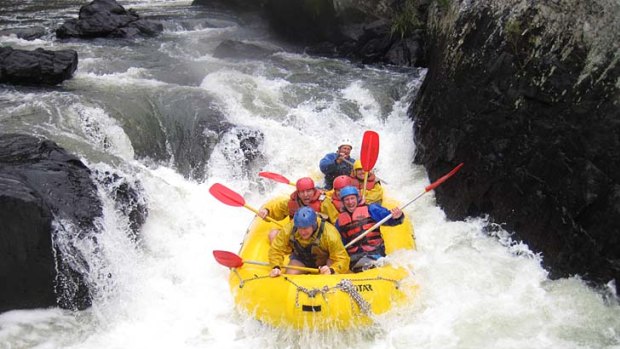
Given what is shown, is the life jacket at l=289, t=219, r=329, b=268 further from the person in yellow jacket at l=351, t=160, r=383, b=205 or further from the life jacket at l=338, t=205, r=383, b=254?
the person in yellow jacket at l=351, t=160, r=383, b=205

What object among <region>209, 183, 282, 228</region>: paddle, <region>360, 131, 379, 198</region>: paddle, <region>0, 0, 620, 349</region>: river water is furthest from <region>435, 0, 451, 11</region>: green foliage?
<region>209, 183, 282, 228</region>: paddle

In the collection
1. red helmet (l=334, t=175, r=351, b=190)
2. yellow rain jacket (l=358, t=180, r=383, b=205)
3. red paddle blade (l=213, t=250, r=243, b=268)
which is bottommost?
red paddle blade (l=213, t=250, r=243, b=268)

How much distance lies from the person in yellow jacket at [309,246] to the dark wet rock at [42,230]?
5.56 ft

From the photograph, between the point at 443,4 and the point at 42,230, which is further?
the point at 443,4

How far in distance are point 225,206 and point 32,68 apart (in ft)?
12.5

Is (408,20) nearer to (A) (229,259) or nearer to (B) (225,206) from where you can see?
(B) (225,206)

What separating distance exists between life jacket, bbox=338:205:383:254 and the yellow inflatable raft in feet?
1.22

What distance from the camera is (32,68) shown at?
25.7 feet

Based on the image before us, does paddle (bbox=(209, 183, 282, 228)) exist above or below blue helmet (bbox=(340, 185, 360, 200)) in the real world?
below

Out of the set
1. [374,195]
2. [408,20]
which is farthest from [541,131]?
[408,20]

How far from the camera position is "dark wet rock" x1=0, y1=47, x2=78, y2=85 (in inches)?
308

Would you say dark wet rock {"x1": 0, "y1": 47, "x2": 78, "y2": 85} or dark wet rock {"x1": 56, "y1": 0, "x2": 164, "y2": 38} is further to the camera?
dark wet rock {"x1": 56, "y1": 0, "x2": 164, "y2": 38}

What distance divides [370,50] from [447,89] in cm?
475

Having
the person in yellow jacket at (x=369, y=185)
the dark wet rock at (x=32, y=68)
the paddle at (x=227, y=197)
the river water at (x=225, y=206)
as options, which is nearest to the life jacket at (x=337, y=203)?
the person in yellow jacket at (x=369, y=185)
